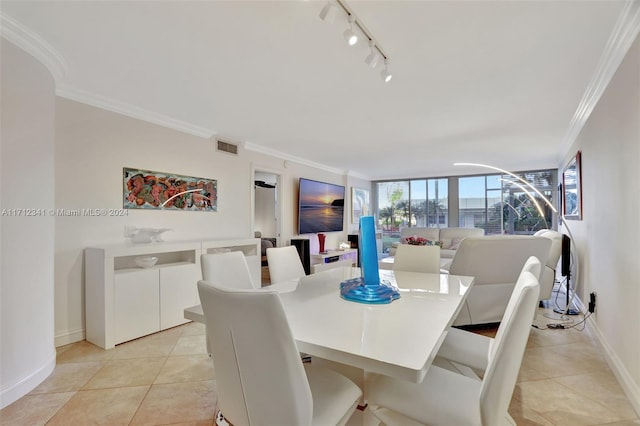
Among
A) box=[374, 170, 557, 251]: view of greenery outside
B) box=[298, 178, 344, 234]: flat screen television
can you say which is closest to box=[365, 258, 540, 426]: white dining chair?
box=[298, 178, 344, 234]: flat screen television

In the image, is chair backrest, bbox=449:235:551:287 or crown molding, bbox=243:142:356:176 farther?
crown molding, bbox=243:142:356:176

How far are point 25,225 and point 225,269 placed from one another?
4.36ft

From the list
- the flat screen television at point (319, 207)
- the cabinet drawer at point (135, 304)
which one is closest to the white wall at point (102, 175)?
the cabinet drawer at point (135, 304)

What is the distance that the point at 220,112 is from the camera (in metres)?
3.29

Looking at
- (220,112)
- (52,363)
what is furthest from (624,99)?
(52,363)

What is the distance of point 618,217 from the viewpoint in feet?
7.18

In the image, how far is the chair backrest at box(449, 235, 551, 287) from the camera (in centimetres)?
286

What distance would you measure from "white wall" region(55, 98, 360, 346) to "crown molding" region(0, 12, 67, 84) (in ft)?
1.92

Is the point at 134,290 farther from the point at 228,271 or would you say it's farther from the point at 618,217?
the point at 618,217

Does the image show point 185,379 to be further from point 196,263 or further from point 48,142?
point 48,142

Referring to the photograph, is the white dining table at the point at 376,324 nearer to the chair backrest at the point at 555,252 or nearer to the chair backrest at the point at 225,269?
the chair backrest at the point at 225,269

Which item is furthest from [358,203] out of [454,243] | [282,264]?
[282,264]

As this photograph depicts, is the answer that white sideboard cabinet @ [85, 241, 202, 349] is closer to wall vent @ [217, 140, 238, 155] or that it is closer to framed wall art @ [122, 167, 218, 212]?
framed wall art @ [122, 167, 218, 212]

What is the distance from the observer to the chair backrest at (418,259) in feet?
8.82
